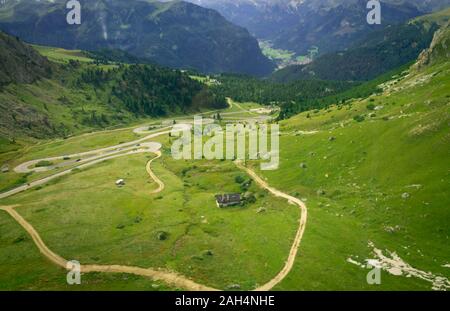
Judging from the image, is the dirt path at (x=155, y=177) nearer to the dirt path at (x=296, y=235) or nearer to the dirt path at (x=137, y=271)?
the dirt path at (x=296, y=235)

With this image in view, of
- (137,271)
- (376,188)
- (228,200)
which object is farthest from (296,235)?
(137,271)

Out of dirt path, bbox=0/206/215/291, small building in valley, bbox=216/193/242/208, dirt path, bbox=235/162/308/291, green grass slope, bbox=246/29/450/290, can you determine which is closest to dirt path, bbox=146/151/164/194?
small building in valley, bbox=216/193/242/208

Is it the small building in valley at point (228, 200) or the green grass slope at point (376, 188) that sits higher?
the green grass slope at point (376, 188)

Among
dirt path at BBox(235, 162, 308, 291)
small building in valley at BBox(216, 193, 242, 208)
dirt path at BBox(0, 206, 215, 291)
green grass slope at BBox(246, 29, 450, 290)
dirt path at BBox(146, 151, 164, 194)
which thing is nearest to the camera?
dirt path at BBox(235, 162, 308, 291)

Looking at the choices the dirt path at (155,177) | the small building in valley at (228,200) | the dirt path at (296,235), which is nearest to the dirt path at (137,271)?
the dirt path at (296,235)

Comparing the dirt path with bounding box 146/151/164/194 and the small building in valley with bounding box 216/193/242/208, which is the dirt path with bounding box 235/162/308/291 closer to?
the small building in valley with bounding box 216/193/242/208

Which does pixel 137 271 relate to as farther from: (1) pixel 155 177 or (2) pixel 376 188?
(1) pixel 155 177

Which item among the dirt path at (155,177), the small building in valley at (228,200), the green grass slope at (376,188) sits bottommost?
the dirt path at (155,177)

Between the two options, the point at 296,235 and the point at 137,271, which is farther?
the point at 296,235
